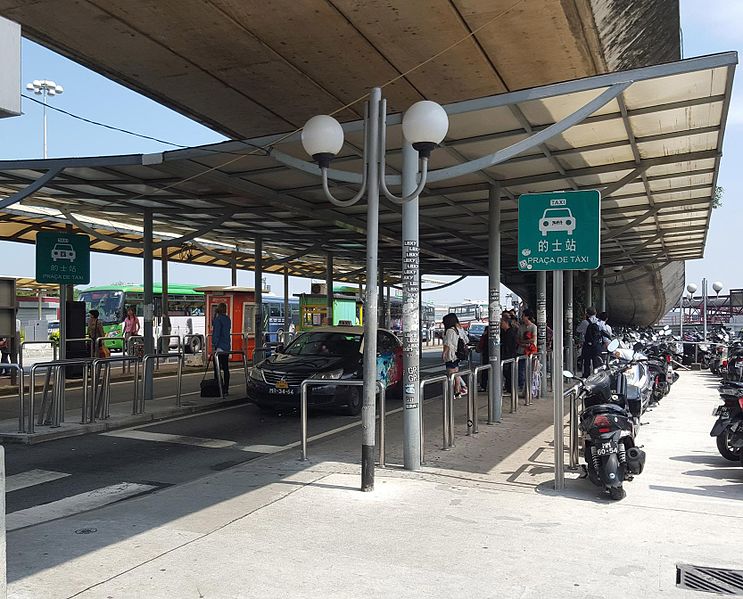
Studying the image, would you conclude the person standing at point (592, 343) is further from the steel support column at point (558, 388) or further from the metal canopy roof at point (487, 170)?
the steel support column at point (558, 388)

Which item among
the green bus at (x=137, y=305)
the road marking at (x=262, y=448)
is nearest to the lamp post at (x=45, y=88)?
the green bus at (x=137, y=305)

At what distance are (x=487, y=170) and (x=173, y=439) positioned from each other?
19.5 ft

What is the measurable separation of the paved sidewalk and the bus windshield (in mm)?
25730

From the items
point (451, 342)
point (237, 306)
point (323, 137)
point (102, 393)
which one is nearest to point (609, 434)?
point (323, 137)

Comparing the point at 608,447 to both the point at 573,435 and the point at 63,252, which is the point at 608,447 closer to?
the point at 573,435

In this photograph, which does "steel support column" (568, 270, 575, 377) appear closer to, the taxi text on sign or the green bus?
the taxi text on sign

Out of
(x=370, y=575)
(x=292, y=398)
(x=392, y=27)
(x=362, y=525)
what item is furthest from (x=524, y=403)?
(x=370, y=575)

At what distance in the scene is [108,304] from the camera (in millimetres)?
31984

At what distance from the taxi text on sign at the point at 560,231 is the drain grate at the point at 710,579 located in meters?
2.77

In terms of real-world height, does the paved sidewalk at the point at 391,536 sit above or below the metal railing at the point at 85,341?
below

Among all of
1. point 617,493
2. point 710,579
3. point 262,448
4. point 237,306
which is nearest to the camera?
point 710,579

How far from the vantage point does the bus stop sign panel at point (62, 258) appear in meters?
13.0

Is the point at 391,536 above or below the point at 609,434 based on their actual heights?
below

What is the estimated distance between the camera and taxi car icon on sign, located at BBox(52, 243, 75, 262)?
1312 cm
